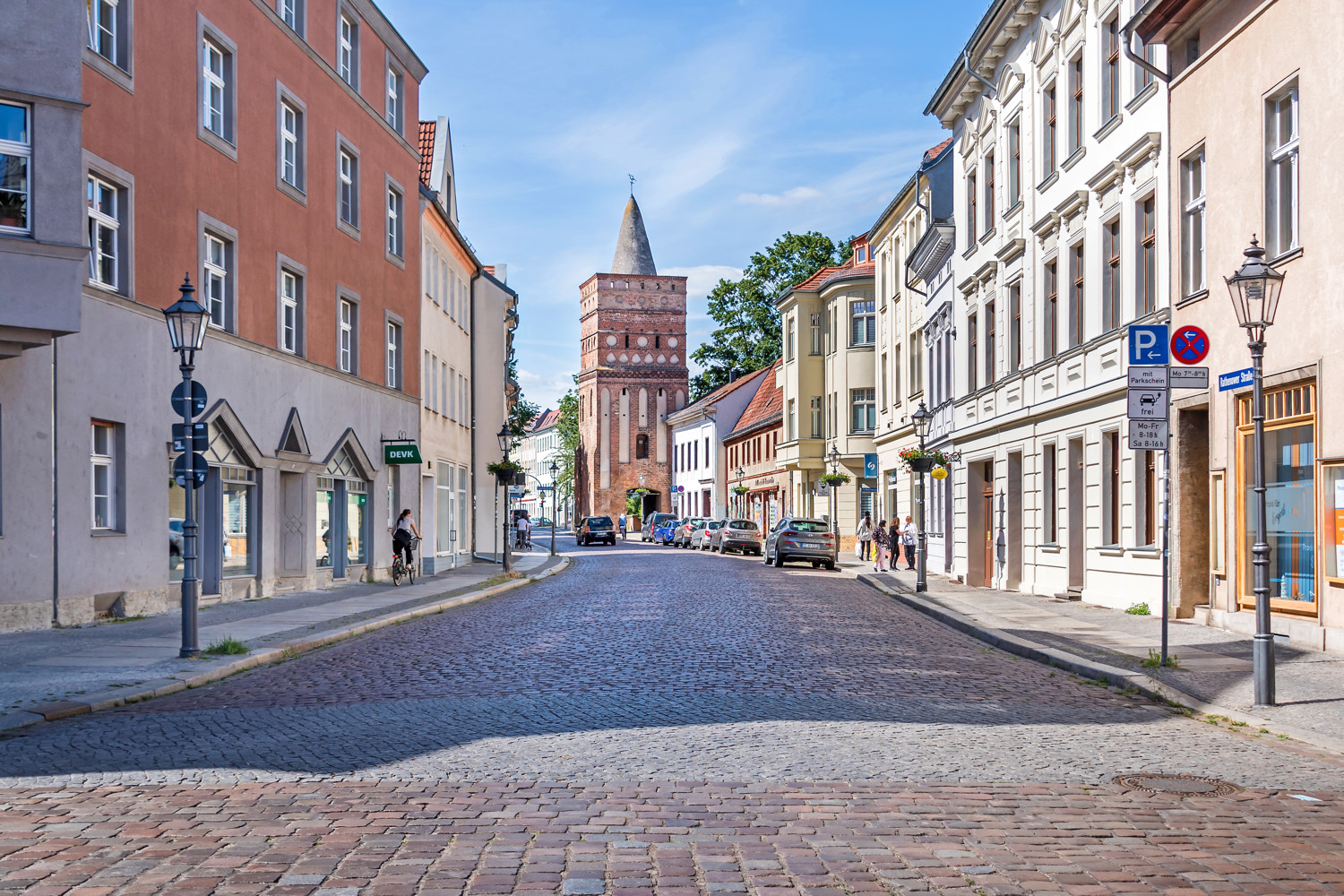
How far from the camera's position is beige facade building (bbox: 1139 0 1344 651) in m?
14.5

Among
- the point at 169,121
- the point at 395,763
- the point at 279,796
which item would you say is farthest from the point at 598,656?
the point at 169,121

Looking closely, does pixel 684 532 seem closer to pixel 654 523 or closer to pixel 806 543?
pixel 654 523

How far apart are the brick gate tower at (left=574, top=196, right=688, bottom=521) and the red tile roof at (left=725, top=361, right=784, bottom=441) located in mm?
23143

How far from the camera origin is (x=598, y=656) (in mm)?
14602

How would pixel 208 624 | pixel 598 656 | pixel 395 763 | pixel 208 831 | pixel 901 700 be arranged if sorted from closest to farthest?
pixel 208 831
pixel 395 763
pixel 901 700
pixel 598 656
pixel 208 624

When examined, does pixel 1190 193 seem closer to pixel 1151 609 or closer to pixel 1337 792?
pixel 1151 609

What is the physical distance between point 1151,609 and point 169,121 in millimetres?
16456

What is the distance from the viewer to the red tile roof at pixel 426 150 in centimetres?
4139

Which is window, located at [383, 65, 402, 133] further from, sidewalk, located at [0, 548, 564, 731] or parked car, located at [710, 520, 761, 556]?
parked car, located at [710, 520, 761, 556]

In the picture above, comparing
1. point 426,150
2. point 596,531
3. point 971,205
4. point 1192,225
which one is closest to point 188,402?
point 1192,225

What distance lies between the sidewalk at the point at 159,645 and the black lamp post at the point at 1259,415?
9131 millimetres

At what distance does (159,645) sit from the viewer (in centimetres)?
1534

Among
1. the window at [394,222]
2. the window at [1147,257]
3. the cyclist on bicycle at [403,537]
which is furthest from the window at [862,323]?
the window at [1147,257]

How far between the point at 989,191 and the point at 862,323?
987 inches
